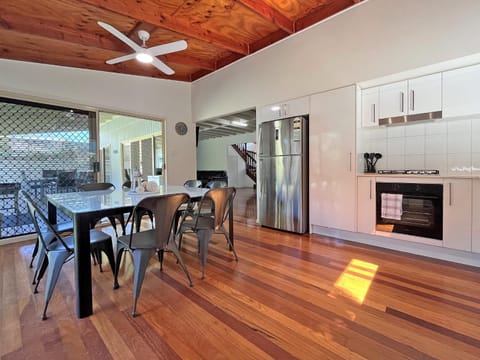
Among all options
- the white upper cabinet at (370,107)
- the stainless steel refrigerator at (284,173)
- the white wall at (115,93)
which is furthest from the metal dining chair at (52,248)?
the white upper cabinet at (370,107)

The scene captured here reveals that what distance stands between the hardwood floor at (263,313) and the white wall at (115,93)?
245cm

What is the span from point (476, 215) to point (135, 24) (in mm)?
4426

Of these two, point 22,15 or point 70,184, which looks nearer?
point 22,15

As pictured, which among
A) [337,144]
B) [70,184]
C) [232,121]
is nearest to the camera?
[337,144]

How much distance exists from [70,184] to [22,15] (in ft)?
7.42

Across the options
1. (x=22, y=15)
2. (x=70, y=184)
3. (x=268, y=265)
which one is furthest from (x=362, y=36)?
(x=70, y=184)

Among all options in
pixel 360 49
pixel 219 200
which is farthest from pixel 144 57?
pixel 360 49

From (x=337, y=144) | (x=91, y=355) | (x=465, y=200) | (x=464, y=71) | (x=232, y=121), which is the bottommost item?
(x=91, y=355)

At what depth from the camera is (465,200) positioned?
7.73ft

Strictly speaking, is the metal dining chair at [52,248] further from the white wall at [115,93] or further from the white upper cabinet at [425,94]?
the white upper cabinet at [425,94]

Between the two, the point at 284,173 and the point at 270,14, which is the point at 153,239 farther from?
the point at 270,14

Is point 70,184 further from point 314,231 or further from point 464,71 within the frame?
point 464,71

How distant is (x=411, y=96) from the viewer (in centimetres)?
279

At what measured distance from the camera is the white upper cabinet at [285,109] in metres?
3.47
